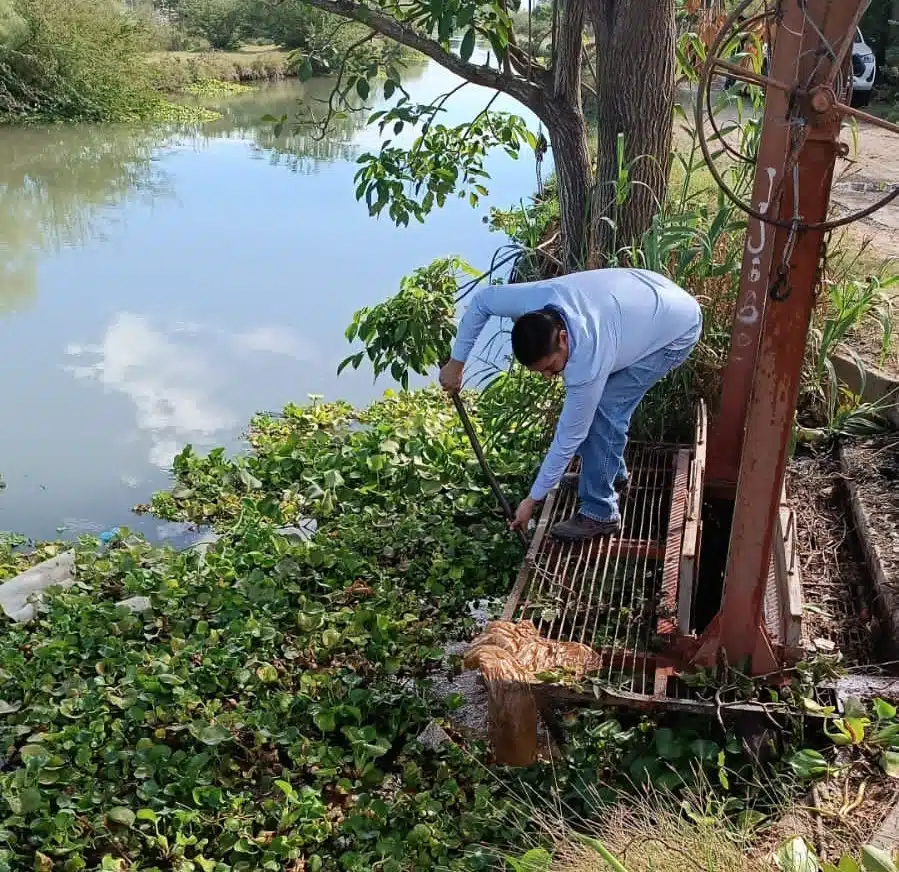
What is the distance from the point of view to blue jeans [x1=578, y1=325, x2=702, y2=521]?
377cm

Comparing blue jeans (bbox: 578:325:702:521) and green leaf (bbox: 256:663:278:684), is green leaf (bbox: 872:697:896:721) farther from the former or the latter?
green leaf (bbox: 256:663:278:684)

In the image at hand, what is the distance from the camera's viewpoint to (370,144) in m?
16.3

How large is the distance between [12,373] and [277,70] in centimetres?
2009

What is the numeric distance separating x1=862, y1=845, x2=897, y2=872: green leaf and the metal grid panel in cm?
100

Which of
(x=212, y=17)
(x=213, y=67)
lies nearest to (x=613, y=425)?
(x=213, y=67)

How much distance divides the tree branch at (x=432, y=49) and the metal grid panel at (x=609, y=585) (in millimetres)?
2071

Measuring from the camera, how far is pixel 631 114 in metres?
4.96

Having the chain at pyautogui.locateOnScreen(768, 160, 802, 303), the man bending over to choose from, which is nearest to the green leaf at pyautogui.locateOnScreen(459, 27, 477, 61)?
the man bending over

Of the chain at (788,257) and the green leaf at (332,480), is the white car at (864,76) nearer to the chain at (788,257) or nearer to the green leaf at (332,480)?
the green leaf at (332,480)

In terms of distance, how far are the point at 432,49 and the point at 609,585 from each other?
2670 millimetres

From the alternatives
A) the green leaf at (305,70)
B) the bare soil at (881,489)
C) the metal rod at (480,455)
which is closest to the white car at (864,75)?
the bare soil at (881,489)

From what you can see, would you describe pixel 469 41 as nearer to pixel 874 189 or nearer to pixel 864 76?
pixel 874 189

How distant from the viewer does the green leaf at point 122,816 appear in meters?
2.78

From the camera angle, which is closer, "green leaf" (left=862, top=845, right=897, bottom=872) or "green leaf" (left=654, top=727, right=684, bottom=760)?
"green leaf" (left=862, top=845, right=897, bottom=872)
